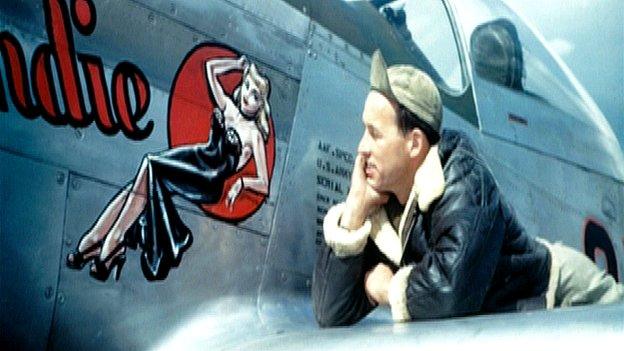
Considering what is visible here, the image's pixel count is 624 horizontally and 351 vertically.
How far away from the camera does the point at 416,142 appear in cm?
190

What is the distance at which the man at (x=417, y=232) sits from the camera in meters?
1.75

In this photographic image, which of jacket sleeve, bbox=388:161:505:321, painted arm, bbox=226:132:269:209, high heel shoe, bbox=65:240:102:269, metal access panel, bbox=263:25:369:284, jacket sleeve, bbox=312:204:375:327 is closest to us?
high heel shoe, bbox=65:240:102:269

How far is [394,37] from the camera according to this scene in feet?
8.94

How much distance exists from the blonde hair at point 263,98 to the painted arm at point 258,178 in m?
0.02

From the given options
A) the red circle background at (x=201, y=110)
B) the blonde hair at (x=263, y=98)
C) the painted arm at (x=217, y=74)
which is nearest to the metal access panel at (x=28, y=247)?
the red circle background at (x=201, y=110)

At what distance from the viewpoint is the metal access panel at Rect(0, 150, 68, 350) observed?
4.88 feet

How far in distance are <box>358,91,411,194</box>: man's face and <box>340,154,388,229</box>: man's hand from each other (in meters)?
0.01

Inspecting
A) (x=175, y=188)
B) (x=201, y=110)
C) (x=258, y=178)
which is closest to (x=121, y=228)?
(x=175, y=188)

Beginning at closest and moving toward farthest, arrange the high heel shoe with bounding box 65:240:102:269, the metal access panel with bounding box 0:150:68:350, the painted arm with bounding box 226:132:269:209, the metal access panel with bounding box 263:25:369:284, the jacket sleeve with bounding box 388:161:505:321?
the metal access panel with bounding box 0:150:68:350, the high heel shoe with bounding box 65:240:102:269, the jacket sleeve with bounding box 388:161:505:321, the painted arm with bounding box 226:132:269:209, the metal access panel with bounding box 263:25:369:284

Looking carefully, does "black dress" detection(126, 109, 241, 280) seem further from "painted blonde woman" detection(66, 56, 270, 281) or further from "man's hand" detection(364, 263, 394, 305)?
"man's hand" detection(364, 263, 394, 305)

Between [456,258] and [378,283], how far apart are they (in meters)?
0.22

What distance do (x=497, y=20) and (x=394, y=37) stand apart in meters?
0.75

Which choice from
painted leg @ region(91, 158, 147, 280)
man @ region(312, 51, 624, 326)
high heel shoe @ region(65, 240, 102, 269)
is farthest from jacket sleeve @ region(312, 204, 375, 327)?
high heel shoe @ region(65, 240, 102, 269)

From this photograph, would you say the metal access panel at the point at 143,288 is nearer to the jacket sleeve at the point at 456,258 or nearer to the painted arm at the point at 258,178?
the painted arm at the point at 258,178
